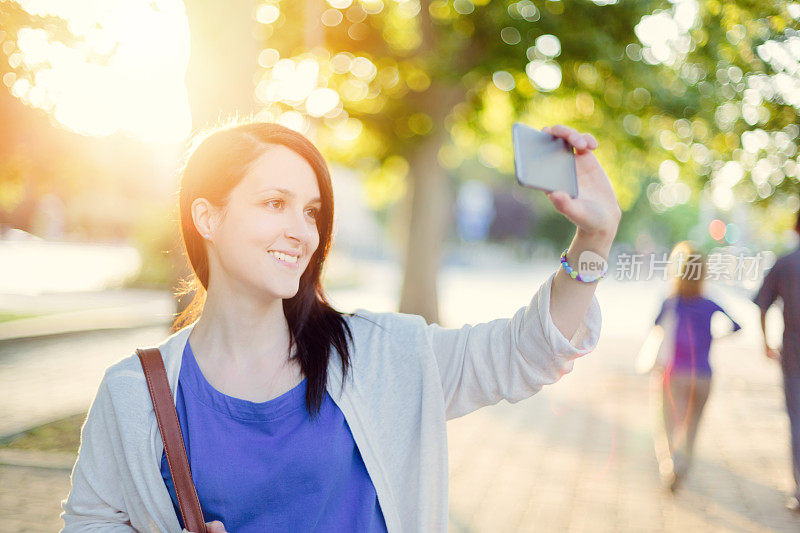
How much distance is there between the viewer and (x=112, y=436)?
6.05ft

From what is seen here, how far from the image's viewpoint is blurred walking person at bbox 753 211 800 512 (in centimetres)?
493

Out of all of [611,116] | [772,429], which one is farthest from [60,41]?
[611,116]

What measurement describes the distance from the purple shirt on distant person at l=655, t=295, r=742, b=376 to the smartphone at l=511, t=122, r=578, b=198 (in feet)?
15.4

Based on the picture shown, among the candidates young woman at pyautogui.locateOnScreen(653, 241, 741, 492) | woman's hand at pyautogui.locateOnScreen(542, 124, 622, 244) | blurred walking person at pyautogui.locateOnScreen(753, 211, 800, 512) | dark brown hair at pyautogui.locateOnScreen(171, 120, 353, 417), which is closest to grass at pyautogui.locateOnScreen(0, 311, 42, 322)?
young woman at pyautogui.locateOnScreen(653, 241, 741, 492)

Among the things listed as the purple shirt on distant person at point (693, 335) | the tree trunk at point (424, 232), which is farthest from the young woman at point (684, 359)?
the tree trunk at point (424, 232)

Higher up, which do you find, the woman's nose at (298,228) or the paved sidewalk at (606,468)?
the woman's nose at (298,228)

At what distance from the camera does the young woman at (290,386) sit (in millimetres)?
1777

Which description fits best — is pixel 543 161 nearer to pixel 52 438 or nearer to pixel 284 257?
pixel 284 257

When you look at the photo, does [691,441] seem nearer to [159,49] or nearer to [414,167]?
[159,49]

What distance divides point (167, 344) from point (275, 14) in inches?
412

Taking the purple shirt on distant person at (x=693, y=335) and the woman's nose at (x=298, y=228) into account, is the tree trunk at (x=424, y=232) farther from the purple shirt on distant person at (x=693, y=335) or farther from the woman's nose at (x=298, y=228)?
the woman's nose at (x=298, y=228)

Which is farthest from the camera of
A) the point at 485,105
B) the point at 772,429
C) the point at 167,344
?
the point at 485,105

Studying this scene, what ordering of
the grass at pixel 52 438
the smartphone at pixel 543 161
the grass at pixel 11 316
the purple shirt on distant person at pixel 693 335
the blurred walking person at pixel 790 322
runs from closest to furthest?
the smartphone at pixel 543 161, the blurred walking person at pixel 790 322, the purple shirt on distant person at pixel 693 335, the grass at pixel 52 438, the grass at pixel 11 316

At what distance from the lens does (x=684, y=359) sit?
5816mm
